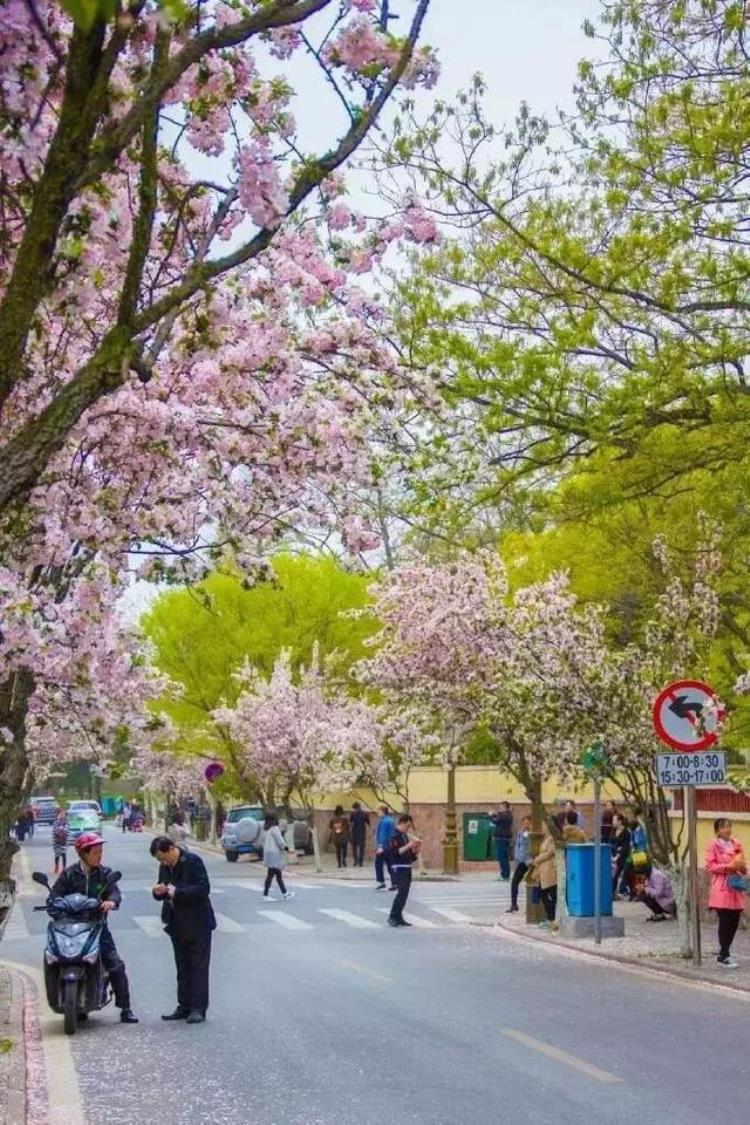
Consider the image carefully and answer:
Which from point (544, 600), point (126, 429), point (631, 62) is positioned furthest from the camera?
point (544, 600)

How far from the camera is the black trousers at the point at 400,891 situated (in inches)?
955

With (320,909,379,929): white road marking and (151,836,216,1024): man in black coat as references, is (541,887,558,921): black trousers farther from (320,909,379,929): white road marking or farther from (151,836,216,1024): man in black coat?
(151,836,216,1024): man in black coat

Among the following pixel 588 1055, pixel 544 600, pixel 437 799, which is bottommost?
pixel 588 1055

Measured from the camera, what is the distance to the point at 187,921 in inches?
536

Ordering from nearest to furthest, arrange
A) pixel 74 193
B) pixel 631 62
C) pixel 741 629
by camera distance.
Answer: pixel 74 193, pixel 631 62, pixel 741 629

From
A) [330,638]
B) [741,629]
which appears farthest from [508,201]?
[330,638]

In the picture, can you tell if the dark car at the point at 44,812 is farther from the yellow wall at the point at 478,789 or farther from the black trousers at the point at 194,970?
the black trousers at the point at 194,970

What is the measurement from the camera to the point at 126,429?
934cm

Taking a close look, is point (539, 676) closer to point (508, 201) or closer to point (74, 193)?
point (508, 201)

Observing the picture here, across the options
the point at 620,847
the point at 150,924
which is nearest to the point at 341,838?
the point at 620,847

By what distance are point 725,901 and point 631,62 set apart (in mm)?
8964

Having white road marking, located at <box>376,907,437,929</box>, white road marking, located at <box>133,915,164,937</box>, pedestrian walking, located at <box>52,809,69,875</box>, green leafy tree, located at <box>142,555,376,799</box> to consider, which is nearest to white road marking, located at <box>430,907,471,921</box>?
white road marking, located at <box>376,907,437,929</box>

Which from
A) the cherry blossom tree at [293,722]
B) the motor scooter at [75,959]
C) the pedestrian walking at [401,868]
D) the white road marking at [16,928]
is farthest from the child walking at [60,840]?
the motor scooter at [75,959]

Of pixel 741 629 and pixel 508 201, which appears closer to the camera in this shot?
pixel 508 201
